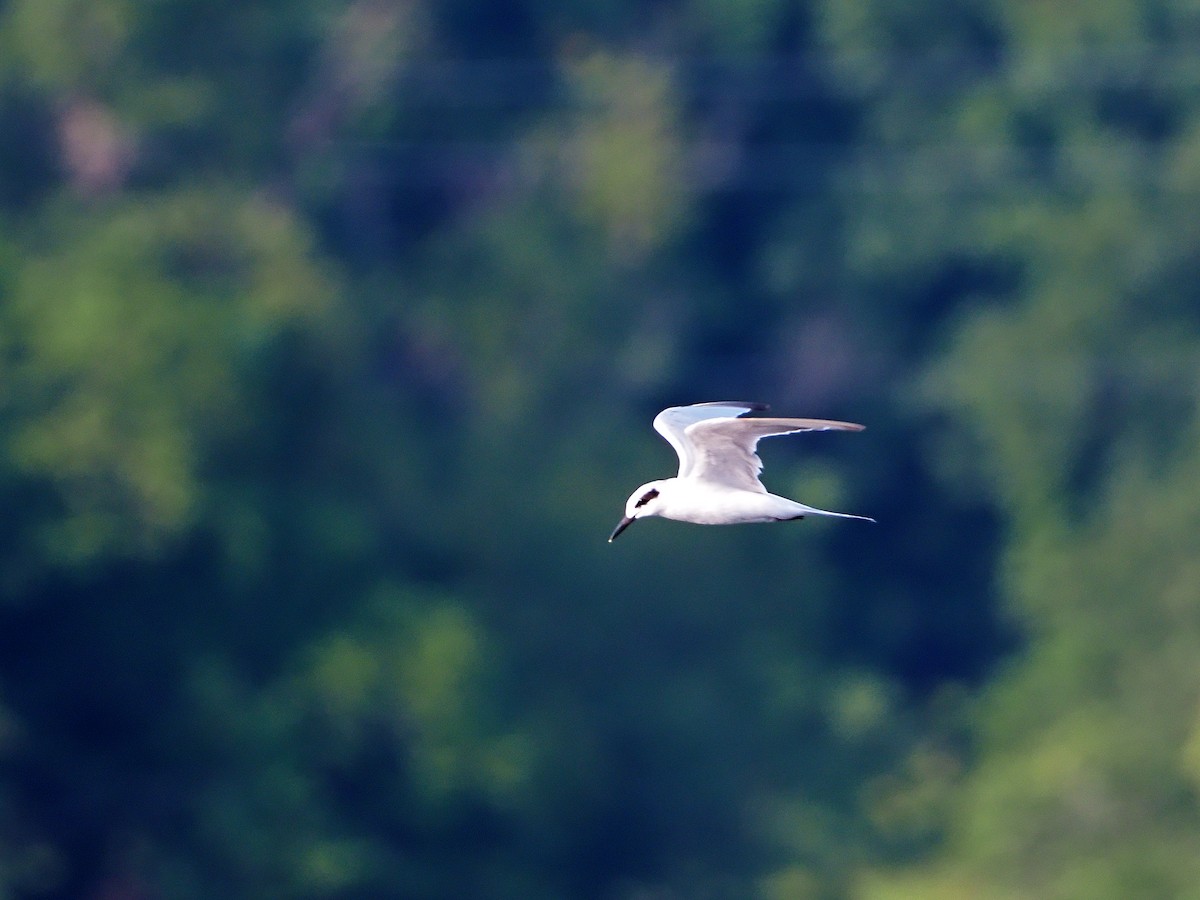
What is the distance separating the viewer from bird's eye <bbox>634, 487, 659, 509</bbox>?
10797 mm

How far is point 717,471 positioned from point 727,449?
0.13 meters

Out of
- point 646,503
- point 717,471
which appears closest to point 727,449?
point 717,471

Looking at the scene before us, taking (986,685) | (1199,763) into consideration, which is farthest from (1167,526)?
(1199,763)

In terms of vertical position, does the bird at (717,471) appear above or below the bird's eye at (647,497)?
below

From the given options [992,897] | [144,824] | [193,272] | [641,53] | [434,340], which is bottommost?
[992,897]

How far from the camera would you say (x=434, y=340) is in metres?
32.2

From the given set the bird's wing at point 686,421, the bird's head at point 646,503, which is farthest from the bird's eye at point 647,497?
the bird's wing at point 686,421

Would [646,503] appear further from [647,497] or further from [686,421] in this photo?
[686,421]

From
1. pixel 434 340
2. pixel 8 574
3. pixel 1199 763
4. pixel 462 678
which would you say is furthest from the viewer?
pixel 434 340

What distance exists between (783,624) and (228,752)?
7.95 metres

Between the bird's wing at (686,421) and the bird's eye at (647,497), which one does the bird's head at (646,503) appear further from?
the bird's wing at (686,421)

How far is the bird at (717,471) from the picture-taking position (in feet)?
33.6

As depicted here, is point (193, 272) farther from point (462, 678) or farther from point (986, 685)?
point (986, 685)

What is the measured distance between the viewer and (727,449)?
414 inches
